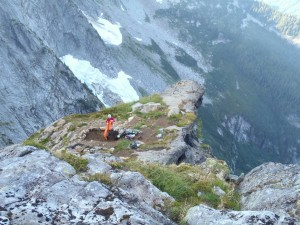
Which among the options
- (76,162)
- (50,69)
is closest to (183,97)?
(76,162)

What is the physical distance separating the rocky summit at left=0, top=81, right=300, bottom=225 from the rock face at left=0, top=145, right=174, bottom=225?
0.02 meters

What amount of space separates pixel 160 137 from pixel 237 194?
1210cm

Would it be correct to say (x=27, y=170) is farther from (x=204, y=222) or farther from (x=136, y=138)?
(x=136, y=138)

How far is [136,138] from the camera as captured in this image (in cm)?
2822

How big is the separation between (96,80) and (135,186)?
437ft

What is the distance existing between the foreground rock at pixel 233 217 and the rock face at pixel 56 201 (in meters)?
0.93

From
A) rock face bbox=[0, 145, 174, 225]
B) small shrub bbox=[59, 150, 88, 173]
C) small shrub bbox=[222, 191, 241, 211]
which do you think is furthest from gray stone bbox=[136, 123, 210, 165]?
rock face bbox=[0, 145, 174, 225]

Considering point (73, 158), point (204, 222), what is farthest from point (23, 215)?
point (73, 158)

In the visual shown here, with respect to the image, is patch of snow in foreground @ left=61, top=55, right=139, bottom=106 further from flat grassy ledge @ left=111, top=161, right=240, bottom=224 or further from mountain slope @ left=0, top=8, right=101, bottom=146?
flat grassy ledge @ left=111, top=161, right=240, bottom=224

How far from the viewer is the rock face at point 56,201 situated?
886 cm

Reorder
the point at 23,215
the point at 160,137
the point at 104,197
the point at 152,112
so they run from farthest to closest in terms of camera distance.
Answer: the point at 152,112, the point at 160,137, the point at 104,197, the point at 23,215

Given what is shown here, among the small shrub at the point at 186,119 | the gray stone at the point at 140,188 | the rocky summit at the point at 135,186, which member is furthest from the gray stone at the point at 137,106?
the gray stone at the point at 140,188

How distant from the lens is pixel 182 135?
28.5 m

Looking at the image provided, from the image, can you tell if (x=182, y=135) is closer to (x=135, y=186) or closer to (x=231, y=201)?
(x=231, y=201)
